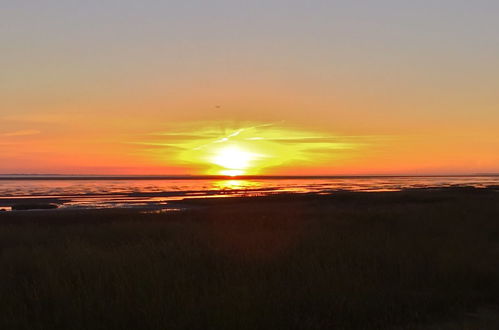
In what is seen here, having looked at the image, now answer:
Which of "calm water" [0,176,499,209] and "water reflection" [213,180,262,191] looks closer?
"calm water" [0,176,499,209]

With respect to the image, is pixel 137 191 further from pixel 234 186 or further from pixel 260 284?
pixel 260 284

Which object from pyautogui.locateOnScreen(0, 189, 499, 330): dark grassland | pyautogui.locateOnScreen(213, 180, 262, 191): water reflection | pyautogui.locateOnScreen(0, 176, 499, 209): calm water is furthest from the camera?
pyautogui.locateOnScreen(213, 180, 262, 191): water reflection

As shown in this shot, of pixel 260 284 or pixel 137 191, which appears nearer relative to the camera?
pixel 260 284

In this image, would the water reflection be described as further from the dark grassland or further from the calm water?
the dark grassland

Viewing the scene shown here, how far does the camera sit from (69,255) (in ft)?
32.1

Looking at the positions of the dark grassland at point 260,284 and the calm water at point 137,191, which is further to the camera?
the calm water at point 137,191

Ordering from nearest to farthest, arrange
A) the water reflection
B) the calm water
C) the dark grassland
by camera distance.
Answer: the dark grassland
the calm water
the water reflection

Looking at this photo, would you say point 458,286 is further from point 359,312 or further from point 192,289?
point 192,289

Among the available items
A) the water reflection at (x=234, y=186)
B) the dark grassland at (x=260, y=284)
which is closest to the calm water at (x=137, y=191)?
the water reflection at (x=234, y=186)

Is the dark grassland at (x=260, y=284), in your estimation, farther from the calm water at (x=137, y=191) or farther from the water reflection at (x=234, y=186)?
the water reflection at (x=234, y=186)

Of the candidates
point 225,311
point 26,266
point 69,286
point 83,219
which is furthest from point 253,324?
point 83,219

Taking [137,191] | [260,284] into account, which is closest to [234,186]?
[137,191]

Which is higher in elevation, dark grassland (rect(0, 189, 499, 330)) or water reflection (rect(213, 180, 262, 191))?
water reflection (rect(213, 180, 262, 191))

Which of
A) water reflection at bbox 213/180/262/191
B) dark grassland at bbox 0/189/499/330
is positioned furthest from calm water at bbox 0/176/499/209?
dark grassland at bbox 0/189/499/330
